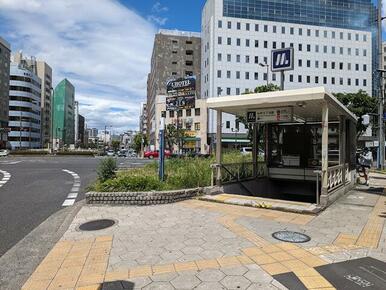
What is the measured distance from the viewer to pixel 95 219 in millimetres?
7539

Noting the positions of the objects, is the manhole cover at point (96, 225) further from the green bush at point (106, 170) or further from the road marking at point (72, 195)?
the green bush at point (106, 170)

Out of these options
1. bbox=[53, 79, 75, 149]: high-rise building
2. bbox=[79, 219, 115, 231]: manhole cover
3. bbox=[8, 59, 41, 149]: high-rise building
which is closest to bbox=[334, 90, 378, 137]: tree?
bbox=[79, 219, 115, 231]: manhole cover

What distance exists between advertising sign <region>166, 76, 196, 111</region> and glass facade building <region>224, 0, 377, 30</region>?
55.9 meters

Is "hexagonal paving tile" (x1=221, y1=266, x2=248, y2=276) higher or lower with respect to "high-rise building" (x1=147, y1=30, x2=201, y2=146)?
lower

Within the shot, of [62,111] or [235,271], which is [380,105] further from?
[62,111]

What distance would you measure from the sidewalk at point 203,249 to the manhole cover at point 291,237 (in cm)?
16

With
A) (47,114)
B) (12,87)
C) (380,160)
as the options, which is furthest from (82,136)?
(380,160)

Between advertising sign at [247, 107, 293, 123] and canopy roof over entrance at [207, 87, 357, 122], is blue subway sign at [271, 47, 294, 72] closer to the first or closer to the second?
canopy roof over entrance at [207, 87, 357, 122]

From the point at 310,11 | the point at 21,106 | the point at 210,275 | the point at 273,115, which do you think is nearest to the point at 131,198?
the point at 210,275

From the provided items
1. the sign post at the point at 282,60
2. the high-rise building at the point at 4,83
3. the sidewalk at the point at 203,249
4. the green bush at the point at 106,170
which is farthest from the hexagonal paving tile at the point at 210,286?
the high-rise building at the point at 4,83

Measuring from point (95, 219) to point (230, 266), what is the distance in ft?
13.6

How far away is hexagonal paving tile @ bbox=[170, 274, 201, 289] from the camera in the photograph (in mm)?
3982

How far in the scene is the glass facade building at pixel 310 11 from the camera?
63.9m

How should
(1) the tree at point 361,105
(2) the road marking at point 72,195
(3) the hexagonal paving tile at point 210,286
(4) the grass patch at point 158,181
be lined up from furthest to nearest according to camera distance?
1. (1) the tree at point 361,105
2. (2) the road marking at point 72,195
3. (4) the grass patch at point 158,181
4. (3) the hexagonal paving tile at point 210,286
